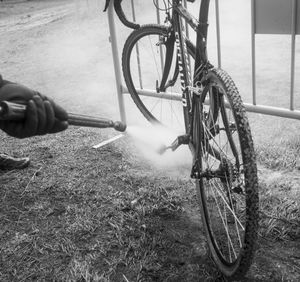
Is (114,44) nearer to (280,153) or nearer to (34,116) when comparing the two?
(280,153)

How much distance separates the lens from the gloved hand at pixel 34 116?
182 cm

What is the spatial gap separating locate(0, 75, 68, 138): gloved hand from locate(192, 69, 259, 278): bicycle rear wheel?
88 centimetres

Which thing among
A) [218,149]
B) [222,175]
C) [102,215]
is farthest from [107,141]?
[222,175]

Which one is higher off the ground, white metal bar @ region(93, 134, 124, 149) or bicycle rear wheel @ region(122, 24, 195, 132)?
bicycle rear wheel @ region(122, 24, 195, 132)

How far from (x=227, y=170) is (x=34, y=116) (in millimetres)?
1167

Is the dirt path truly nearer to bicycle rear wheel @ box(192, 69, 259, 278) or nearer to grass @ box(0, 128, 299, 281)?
grass @ box(0, 128, 299, 281)

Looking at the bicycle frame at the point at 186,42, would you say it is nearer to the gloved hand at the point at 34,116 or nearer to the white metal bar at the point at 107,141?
the gloved hand at the point at 34,116

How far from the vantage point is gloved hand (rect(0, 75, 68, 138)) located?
1.82 meters

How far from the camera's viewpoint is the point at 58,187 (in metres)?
4.04

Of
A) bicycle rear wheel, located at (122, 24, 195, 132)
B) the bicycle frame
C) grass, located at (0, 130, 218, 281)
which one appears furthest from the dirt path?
the bicycle frame

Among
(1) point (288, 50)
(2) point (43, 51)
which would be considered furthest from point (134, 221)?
(2) point (43, 51)

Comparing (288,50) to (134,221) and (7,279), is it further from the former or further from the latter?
(7,279)

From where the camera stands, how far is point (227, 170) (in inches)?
98.8

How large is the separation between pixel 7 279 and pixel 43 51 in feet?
24.9
